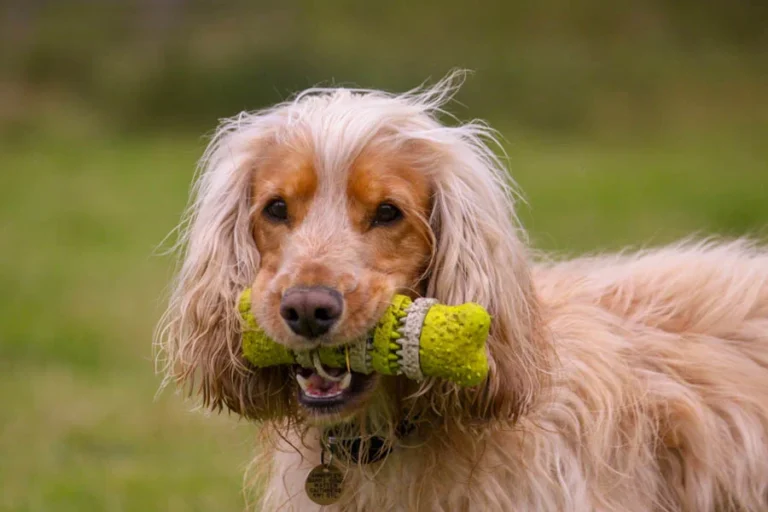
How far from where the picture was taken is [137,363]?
9.53 m

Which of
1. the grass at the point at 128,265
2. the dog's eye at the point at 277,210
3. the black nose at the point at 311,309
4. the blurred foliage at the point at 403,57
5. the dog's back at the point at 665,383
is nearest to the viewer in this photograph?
the black nose at the point at 311,309

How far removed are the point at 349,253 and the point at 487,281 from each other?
0.46 meters

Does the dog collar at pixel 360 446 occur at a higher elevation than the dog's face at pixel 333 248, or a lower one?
lower

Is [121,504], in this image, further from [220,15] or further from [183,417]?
[220,15]

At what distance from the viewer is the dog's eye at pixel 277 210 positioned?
4312 mm

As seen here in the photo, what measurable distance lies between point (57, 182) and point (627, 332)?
1452cm

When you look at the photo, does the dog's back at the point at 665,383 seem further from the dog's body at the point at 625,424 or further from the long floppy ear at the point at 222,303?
the long floppy ear at the point at 222,303

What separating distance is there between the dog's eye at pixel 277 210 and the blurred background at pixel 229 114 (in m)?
3.46

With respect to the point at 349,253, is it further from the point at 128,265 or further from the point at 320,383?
the point at 128,265

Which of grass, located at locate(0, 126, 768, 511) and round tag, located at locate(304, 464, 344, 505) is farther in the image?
grass, located at locate(0, 126, 768, 511)

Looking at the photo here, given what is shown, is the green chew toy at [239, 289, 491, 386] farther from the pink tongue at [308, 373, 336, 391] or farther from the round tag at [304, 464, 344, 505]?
the round tag at [304, 464, 344, 505]

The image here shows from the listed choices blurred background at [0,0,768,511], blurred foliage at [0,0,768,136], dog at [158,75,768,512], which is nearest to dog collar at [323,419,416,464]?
dog at [158,75,768,512]

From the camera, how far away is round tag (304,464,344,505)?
435cm

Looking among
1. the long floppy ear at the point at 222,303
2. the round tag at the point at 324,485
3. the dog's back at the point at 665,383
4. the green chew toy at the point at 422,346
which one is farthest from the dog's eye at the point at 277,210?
the dog's back at the point at 665,383
